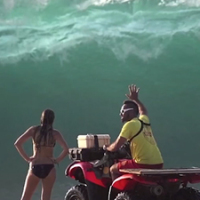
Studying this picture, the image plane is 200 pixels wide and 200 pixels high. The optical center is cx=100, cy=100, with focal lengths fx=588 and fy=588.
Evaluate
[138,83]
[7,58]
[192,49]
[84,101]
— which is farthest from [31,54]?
[192,49]

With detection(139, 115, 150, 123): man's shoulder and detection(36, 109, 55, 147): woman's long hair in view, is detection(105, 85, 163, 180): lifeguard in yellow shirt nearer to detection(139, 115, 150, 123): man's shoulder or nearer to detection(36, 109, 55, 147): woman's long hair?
detection(139, 115, 150, 123): man's shoulder

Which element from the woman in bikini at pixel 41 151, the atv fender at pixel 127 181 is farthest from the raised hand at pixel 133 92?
A: the atv fender at pixel 127 181

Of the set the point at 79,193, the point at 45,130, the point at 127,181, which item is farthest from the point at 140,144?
the point at 79,193

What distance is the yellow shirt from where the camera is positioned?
5.67 m

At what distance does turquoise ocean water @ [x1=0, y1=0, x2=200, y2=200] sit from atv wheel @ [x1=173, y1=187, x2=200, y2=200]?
835 cm

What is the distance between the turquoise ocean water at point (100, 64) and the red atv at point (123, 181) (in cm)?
774

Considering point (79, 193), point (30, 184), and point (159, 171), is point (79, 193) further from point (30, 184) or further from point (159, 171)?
point (159, 171)

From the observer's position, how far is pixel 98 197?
6039mm

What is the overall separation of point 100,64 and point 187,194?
9.07 meters

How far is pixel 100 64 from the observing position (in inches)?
572

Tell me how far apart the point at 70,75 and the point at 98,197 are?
856 centimetres

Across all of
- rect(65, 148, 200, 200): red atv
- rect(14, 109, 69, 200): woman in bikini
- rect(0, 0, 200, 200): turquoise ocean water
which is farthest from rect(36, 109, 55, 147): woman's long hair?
rect(0, 0, 200, 200): turquoise ocean water

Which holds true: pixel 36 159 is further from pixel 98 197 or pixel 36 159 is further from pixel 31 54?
pixel 31 54

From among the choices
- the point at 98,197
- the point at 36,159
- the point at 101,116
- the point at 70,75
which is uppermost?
the point at 70,75
